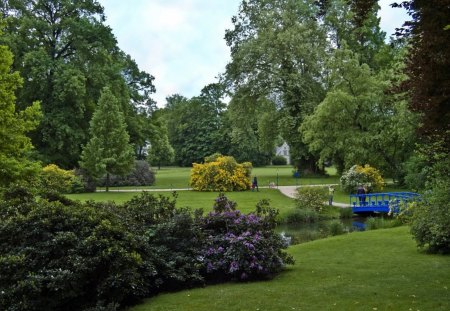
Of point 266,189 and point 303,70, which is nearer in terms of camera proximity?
point 266,189

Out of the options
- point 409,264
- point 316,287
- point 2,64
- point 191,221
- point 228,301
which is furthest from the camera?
point 2,64

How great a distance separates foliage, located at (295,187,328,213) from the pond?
178cm

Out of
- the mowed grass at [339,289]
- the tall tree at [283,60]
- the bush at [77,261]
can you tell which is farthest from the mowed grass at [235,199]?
the bush at [77,261]

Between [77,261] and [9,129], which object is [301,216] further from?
[77,261]

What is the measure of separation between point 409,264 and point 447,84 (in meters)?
4.85

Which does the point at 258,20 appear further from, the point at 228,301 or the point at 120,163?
the point at 228,301

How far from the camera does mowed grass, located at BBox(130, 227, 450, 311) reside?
22.5 ft

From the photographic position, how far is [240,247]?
868cm

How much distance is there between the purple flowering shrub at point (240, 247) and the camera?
8.61m

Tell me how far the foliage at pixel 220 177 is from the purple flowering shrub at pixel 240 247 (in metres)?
28.0

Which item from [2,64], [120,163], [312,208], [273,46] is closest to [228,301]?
[2,64]

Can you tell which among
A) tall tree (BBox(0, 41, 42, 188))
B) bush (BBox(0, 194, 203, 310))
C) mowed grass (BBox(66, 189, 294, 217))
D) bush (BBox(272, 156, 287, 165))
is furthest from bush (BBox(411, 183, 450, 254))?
bush (BBox(272, 156, 287, 165))

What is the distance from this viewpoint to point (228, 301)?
7.21 metres

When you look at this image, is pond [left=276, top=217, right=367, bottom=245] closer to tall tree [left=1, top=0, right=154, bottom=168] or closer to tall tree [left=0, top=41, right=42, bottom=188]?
tall tree [left=0, top=41, right=42, bottom=188]
